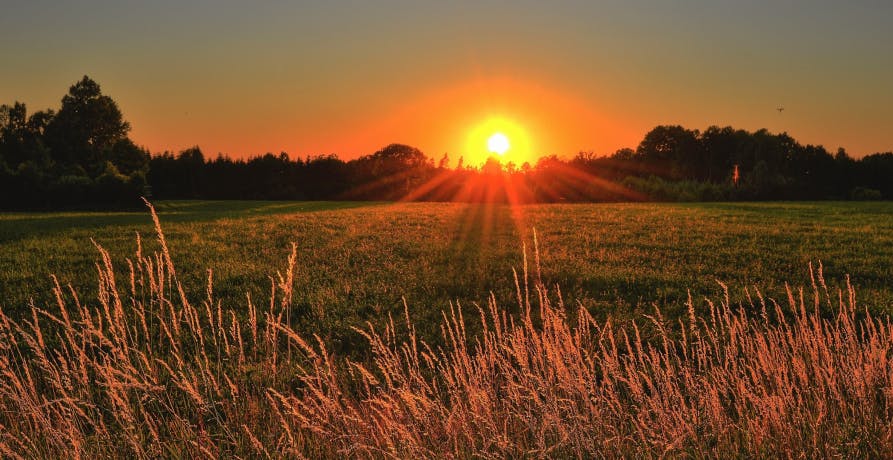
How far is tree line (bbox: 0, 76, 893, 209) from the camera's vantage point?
3434 centimetres

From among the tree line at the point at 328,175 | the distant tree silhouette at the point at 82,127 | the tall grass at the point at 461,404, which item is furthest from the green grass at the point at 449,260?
the distant tree silhouette at the point at 82,127

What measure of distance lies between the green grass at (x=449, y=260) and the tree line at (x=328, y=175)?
1828 cm

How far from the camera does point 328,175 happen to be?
62688mm

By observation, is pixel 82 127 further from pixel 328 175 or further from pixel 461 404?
pixel 461 404

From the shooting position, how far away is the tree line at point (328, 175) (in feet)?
113

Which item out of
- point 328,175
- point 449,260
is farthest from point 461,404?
point 328,175

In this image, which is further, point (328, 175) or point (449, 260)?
point (328, 175)

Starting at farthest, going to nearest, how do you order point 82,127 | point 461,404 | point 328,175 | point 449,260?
point 328,175
point 82,127
point 449,260
point 461,404

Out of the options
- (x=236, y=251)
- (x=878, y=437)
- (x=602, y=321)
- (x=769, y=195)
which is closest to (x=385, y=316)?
(x=602, y=321)

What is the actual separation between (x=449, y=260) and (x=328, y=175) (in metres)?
52.9

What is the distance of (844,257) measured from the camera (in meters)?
12.3

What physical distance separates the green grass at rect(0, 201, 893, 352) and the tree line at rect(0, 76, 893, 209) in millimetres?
18281

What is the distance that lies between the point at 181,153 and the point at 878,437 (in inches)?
2862

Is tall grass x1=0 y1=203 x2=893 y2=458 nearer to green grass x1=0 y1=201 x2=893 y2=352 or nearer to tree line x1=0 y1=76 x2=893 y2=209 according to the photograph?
green grass x1=0 y1=201 x2=893 y2=352
